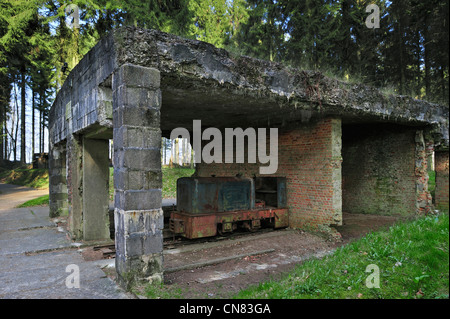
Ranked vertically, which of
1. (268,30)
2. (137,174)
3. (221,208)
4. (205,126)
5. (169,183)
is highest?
(268,30)

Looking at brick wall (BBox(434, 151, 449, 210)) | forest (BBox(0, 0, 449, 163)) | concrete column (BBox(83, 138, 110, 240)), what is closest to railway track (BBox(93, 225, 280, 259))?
concrete column (BBox(83, 138, 110, 240))

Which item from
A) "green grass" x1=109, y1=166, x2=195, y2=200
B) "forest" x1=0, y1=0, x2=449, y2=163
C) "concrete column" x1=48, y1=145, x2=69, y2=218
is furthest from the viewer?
"green grass" x1=109, y1=166, x2=195, y2=200

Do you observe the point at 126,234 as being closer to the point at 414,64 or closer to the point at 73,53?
the point at 73,53

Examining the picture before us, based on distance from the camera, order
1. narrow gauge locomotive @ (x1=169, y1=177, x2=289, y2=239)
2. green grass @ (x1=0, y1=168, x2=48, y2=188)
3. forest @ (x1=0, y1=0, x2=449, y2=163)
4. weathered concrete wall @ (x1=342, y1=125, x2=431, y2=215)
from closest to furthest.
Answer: narrow gauge locomotive @ (x1=169, y1=177, x2=289, y2=239) < weathered concrete wall @ (x1=342, y1=125, x2=431, y2=215) < forest @ (x1=0, y1=0, x2=449, y2=163) < green grass @ (x1=0, y1=168, x2=48, y2=188)

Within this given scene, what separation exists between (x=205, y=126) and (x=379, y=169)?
22.8ft

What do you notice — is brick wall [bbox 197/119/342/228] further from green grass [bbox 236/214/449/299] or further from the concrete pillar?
the concrete pillar

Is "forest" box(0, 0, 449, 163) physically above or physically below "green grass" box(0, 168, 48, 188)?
above

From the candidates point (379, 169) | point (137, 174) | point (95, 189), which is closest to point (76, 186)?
point (95, 189)

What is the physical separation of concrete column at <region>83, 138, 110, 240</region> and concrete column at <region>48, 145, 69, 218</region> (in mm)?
3784

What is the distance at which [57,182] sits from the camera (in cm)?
1146

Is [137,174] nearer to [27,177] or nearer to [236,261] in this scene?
[236,261]

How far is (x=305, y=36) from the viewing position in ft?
54.5

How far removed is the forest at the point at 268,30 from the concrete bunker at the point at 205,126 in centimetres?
472

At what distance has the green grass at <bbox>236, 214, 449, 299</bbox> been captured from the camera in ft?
11.2
